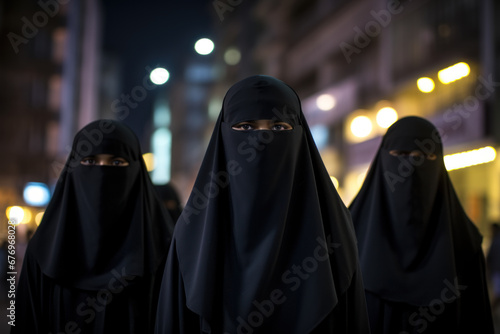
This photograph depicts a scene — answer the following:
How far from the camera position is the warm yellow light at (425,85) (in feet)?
54.4

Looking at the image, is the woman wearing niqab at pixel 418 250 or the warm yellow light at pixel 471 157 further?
the warm yellow light at pixel 471 157

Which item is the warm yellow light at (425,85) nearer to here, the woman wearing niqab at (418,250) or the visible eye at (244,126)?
the woman wearing niqab at (418,250)

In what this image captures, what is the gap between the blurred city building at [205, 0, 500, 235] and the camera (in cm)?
1395

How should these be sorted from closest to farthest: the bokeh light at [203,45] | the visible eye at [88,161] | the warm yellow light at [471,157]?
the visible eye at [88,161]
the bokeh light at [203,45]
the warm yellow light at [471,157]

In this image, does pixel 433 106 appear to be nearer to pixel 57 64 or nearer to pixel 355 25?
pixel 355 25

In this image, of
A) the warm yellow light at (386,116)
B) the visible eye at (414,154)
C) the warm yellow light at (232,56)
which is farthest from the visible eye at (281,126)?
the warm yellow light at (232,56)

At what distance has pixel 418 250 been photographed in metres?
3.88

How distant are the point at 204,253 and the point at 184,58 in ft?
315

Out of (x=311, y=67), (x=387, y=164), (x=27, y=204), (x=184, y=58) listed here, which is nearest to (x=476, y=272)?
(x=387, y=164)

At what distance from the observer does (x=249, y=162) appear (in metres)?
2.79

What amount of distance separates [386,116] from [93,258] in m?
16.5

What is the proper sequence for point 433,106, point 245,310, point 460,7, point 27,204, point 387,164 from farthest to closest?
point 27,204, point 433,106, point 460,7, point 387,164, point 245,310

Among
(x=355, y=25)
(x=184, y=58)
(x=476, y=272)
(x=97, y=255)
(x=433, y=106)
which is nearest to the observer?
(x=97, y=255)

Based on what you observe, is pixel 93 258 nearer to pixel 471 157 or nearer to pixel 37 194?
pixel 471 157
